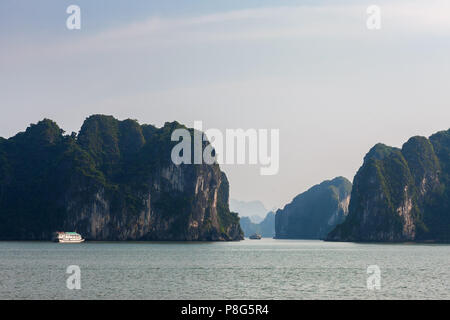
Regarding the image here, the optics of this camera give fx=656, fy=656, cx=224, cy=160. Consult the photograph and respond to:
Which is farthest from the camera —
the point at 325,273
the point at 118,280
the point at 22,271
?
the point at 325,273

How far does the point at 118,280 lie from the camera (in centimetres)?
6569

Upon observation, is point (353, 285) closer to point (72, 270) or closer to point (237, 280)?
point (237, 280)

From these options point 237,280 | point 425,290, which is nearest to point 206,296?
point 237,280

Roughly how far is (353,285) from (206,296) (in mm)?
16291

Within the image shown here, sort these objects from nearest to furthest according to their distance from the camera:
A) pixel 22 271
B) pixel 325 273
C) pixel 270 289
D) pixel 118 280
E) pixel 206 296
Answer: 1. pixel 206 296
2. pixel 270 289
3. pixel 118 280
4. pixel 22 271
5. pixel 325 273
